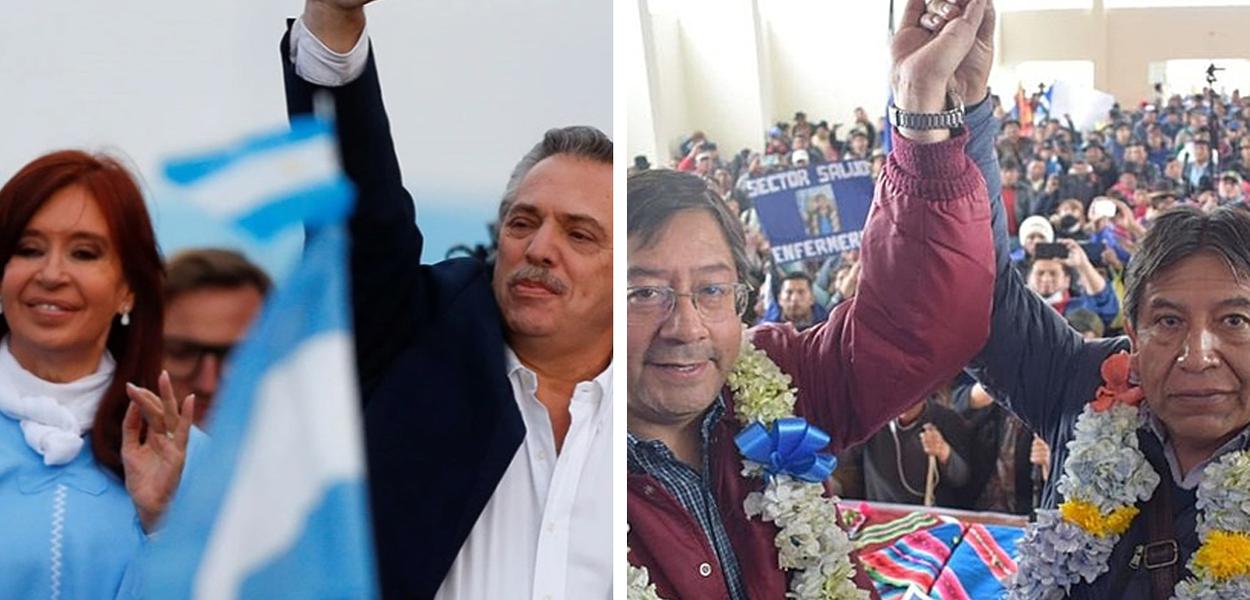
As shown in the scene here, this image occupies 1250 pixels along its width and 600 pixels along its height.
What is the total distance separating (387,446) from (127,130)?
0.90 metres

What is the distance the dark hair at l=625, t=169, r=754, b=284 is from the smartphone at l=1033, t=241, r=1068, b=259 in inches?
27.6

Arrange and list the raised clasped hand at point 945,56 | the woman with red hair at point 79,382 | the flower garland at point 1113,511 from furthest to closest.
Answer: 1. the raised clasped hand at point 945,56
2. the flower garland at point 1113,511
3. the woman with red hair at point 79,382

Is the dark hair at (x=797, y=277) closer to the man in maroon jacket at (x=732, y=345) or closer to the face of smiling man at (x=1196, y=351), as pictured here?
the man in maroon jacket at (x=732, y=345)

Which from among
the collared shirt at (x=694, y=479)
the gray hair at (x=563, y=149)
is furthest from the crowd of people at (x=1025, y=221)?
the collared shirt at (x=694, y=479)

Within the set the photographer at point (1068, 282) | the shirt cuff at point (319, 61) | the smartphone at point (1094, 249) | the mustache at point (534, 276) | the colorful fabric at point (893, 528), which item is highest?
the shirt cuff at point (319, 61)

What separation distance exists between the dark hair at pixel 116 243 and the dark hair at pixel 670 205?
1.16 metres

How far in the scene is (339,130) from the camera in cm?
385

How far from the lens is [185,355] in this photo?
375 cm

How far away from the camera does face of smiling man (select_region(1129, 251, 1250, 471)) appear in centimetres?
398

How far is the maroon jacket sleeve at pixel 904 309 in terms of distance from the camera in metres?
4.12

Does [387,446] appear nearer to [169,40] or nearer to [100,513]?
[100,513]

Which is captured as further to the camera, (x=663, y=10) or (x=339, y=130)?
(x=663, y=10)

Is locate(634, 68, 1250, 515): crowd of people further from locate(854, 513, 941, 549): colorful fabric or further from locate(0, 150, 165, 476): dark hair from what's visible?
locate(0, 150, 165, 476): dark hair

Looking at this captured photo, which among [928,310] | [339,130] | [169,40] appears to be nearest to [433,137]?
[339,130]
